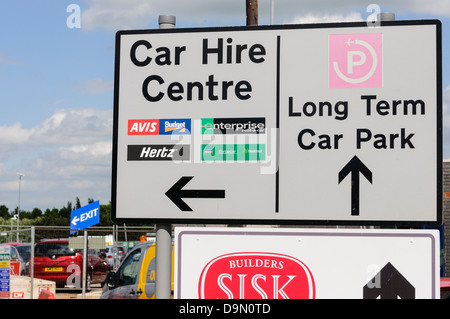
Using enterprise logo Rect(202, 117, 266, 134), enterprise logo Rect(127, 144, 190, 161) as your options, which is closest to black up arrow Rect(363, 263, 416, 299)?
enterprise logo Rect(202, 117, 266, 134)

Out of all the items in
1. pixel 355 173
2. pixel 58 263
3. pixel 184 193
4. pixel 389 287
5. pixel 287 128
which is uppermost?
pixel 287 128

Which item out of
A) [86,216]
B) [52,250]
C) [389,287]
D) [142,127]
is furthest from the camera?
[52,250]

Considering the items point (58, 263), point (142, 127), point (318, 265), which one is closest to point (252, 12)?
point (142, 127)

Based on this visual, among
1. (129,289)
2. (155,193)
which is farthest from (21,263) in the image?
(155,193)

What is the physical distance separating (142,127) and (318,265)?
→ 4.02 ft

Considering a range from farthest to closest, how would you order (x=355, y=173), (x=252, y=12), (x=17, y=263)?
(x=17, y=263) < (x=252, y=12) < (x=355, y=173)

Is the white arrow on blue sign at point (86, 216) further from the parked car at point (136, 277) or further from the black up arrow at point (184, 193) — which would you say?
the black up arrow at point (184, 193)

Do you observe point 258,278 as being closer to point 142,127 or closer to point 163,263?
point 163,263

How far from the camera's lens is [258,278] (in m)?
3.42

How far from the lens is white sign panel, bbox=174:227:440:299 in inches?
133

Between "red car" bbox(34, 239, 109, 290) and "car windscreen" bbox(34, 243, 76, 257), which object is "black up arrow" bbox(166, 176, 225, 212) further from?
"car windscreen" bbox(34, 243, 76, 257)

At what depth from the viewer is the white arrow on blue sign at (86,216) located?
1772 centimetres
